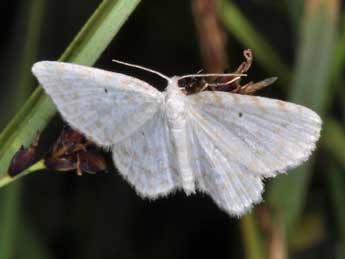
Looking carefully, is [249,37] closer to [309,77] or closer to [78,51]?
[309,77]

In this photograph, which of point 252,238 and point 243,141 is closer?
point 243,141

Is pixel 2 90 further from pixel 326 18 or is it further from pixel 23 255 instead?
pixel 326 18

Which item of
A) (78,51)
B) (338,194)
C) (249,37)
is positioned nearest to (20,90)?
(249,37)

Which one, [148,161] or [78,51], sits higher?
[78,51]

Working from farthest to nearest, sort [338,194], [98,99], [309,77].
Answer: [338,194]
[309,77]
[98,99]

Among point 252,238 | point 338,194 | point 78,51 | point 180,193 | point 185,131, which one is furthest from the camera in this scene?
point 180,193

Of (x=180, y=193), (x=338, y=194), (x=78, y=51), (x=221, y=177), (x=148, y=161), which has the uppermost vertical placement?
(x=78, y=51)

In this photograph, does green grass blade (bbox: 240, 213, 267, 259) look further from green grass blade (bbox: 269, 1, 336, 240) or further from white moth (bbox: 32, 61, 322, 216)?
white moth (bbox: 32, 61, 322, 216)
